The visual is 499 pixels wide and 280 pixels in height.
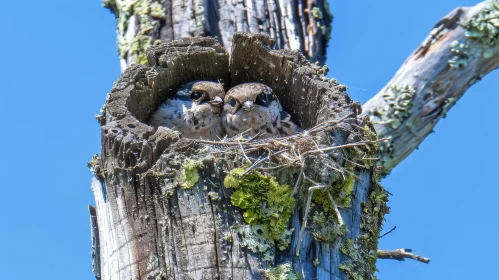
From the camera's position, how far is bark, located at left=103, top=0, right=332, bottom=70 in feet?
19.6

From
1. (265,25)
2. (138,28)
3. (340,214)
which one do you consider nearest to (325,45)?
(265,25)

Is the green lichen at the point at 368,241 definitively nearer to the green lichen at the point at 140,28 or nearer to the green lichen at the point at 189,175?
the green lichen at the point at 189,175

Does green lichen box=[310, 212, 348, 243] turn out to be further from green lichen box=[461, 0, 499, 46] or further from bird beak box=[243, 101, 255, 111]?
green lichen box=[461, 0, 499, 46]

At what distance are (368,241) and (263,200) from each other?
62cm

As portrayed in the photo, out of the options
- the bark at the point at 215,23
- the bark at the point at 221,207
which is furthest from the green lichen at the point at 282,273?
the bark at the point at 215,23

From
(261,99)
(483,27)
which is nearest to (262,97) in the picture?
(261,99)

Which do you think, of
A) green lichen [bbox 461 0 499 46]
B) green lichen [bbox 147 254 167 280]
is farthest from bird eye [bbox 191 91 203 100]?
green lichen [bbox 147 254 167 280]

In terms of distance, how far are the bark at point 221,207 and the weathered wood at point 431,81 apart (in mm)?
1281

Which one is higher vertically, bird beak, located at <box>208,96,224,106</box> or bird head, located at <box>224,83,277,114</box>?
bird beak, located at <box>208,96,224,106</box>

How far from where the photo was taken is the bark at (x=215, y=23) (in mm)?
5988

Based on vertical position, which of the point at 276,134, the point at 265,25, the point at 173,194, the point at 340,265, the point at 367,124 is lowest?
the point at 340,265

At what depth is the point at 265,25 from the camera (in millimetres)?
6074

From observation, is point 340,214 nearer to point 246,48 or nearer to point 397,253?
point 397,253

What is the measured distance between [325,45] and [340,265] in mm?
2471
